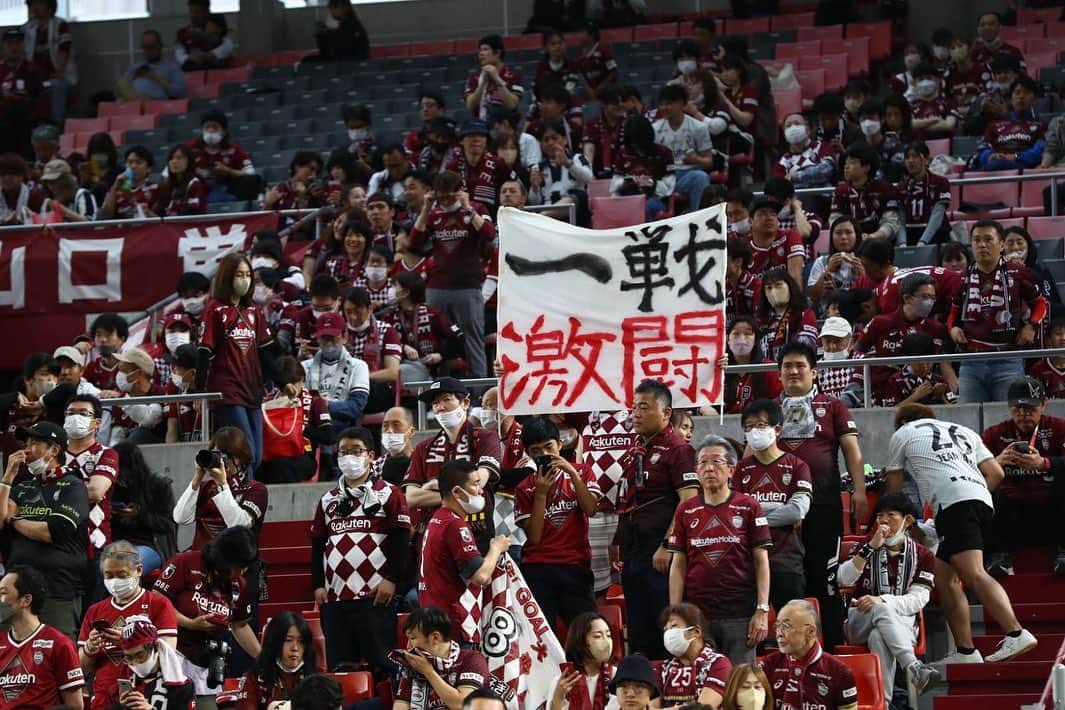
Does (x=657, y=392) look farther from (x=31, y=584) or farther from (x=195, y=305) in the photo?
(x=195, y=305)

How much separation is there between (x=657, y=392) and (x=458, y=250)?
4484 millimetres

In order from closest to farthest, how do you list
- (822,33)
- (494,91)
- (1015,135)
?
1. (1015,135)
2. (494,91)
3. (822,33)

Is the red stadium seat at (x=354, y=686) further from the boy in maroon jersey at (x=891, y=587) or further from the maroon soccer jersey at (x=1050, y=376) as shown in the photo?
the maroon soccer jersey at (x=1050, y=376)

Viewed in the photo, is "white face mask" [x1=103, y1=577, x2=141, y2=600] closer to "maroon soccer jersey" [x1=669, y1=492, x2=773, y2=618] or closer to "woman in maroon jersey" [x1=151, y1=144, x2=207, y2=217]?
"maroon soccer jersey" [x1=669, y1=492, x2=773, y2=618]

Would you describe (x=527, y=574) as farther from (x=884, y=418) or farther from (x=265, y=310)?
(x=265, y=310)

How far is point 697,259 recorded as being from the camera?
13.9 metres

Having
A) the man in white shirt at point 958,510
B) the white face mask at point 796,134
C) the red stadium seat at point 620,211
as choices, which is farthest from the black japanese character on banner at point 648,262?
the white face mask at point 796,134

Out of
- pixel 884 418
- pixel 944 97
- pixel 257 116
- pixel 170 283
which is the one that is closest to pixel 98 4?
pixel 257 116

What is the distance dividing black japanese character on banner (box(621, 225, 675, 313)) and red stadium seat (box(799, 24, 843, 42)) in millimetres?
10520

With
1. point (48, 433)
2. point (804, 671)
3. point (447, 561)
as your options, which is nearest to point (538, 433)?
point (447, 561)

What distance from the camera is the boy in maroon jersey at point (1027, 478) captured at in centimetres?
1345

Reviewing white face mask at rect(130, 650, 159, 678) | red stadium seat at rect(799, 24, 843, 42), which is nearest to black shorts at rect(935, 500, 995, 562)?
white face mask at rect(130, 650, 159, 678)

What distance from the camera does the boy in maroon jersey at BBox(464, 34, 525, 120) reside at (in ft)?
69.0

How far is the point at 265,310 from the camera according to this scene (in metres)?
17.1
